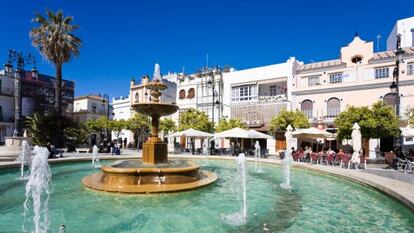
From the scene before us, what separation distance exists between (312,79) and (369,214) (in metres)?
30.3

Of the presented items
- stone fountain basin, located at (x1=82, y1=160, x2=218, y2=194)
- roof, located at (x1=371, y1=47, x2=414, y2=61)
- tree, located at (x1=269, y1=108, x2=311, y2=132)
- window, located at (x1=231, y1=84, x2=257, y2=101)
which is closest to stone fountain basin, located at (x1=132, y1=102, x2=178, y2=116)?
stone fountain basin, located at (x1=82, y1=160, x2=218, y2=194)

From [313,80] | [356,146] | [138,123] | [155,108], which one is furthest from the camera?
[138,123]

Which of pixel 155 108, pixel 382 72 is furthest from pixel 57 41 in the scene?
pixel 382 72

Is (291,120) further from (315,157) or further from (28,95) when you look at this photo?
(28,95)

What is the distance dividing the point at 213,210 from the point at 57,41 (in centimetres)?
2714

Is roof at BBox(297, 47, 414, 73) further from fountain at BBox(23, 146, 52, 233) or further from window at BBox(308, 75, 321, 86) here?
fountain at BBox(23, 146, 52, 233)

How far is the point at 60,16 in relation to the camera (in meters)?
30.5

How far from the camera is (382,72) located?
105ft

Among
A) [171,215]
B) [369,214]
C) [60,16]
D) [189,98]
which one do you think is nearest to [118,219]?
[171,215]

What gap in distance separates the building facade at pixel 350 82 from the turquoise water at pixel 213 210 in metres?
24.0

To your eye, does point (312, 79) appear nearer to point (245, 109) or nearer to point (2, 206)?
point (245, 109)

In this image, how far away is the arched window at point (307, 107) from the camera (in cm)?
3603

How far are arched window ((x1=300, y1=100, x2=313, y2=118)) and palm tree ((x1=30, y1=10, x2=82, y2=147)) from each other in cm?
2471

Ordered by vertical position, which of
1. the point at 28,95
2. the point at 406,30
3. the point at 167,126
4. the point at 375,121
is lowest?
the point at 167,126
